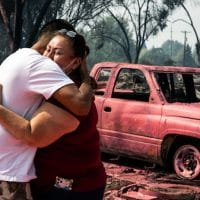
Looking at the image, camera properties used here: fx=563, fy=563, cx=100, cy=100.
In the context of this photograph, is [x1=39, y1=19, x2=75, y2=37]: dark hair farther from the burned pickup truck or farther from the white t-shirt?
the burned pickup truck

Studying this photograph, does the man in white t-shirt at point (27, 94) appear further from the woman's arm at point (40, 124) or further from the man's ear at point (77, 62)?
the man's ear at point (77, 62)

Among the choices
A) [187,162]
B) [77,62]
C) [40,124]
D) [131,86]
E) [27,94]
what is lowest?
[187,162]

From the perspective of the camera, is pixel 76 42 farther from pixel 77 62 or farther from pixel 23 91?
pixel 23 91

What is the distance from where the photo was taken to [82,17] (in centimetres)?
3662

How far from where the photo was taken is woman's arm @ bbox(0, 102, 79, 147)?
2195 millimetres

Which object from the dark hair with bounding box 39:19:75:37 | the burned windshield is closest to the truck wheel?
the burned windshield

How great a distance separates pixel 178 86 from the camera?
8.37 meters

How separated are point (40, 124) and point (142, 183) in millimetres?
4984

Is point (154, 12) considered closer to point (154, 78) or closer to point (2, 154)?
point (154, 78)

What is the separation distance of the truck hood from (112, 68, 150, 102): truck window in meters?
0.62

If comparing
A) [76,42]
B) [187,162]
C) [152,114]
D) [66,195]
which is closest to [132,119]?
[152,114]

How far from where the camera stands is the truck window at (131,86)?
332 inches

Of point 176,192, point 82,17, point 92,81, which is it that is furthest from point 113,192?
point 82,17

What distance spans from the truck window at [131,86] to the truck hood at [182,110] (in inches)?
24.6
